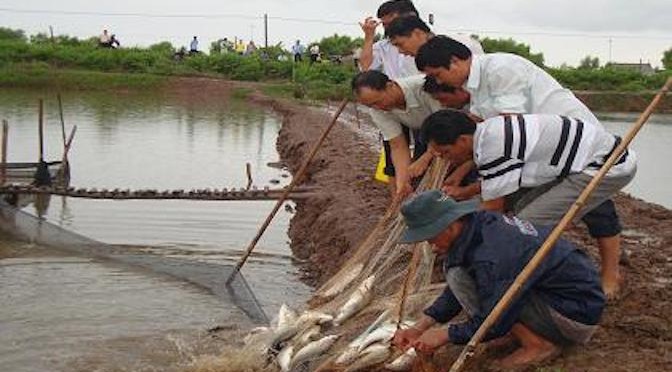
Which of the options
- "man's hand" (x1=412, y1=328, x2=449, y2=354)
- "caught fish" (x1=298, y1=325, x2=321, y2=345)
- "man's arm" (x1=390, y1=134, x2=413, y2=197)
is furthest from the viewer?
"man's arm" (x1=390, y1=134, x2=413, y2=197)

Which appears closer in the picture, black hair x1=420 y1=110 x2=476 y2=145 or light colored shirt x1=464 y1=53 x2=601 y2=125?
black hair x1=420 y1=110 x2=476 y2=145

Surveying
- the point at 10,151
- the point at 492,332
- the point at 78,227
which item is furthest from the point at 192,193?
the point at 10,151

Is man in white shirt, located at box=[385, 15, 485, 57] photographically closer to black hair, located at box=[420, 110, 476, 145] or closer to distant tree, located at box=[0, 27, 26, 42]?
black hair, located at box=[420, 110, 476, 145]

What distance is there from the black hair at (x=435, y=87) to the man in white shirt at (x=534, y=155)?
20.2 inches

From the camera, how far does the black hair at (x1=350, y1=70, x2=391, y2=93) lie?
5.49m

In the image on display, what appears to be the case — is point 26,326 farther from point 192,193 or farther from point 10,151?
point 10,151

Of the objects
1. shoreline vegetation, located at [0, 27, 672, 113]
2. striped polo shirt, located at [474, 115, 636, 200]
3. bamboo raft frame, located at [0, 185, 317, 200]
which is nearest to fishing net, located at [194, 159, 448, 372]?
striped polo shirt, located at [474, 115, 636, 200]

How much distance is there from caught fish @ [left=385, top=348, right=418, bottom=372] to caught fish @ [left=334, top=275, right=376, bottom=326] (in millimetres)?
962

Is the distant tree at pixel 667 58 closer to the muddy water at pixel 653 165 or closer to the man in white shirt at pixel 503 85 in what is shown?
the muddy water at pixel 653 165

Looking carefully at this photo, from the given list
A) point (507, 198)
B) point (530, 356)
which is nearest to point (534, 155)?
point (507, 198)

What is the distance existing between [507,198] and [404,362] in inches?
44.6

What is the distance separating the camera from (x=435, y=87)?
5.06m

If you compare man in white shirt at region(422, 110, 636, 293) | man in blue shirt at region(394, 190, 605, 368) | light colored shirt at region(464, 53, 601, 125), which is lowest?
man in blue shirt at region(394, 190, 605, 368)

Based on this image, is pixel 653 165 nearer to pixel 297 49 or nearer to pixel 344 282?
pixel 344 282
